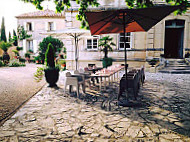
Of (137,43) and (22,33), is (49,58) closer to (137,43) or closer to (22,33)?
(137,43)

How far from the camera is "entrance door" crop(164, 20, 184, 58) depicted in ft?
43.2

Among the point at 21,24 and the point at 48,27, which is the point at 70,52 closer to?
the point at 48,27

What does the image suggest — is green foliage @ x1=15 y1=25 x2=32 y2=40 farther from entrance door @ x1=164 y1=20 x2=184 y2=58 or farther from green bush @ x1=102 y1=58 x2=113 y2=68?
entrance door @ x1=164 y1=20 x2=184 y2=58

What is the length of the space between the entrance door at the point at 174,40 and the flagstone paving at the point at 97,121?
32.2 ft

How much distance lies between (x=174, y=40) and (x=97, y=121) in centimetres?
1355

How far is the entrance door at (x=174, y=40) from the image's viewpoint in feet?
43.2

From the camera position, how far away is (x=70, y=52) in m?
13.7

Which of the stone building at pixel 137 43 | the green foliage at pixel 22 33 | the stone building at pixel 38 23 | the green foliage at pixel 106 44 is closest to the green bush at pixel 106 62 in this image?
the green foliage at pixel 106 44

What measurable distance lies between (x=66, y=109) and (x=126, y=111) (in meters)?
1.62

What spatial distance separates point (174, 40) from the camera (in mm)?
14539

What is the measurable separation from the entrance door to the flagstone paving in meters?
9.81

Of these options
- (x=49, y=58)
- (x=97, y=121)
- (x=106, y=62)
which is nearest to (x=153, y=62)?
(x=106, y=62)

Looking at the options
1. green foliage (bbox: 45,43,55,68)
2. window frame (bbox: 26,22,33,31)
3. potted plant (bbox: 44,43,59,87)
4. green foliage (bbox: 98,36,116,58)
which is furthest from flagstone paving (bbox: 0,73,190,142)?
window frame (bbox: 26,22,33,31)

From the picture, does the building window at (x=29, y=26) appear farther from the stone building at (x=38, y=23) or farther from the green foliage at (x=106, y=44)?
the green foliage at (x=106, y=44)
